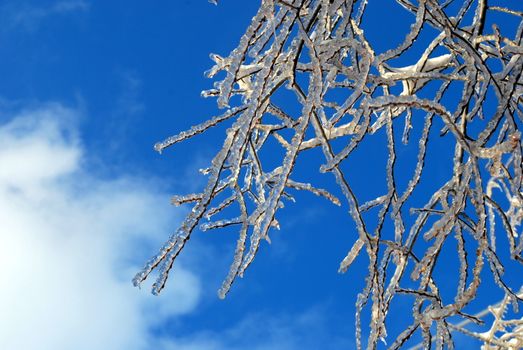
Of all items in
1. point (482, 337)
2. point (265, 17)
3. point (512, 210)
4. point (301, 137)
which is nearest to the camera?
point (301, 137)

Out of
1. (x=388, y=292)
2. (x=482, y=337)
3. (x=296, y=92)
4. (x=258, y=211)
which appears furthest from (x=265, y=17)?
(x=482, y=337)

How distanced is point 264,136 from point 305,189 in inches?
15.5

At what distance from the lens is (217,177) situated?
171cm

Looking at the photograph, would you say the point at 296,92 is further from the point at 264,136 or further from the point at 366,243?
the point at 264,136

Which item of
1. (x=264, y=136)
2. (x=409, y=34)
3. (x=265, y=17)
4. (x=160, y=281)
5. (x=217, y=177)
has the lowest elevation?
(x=160, y=281)

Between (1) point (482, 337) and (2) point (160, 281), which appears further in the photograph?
(1) point (482, 337)

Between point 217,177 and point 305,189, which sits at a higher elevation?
point 305,189

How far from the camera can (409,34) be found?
172cm

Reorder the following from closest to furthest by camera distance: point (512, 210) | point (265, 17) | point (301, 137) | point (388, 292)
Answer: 1. point (301, 137)
2. point (265, 17)
3. point (388, 292)
4. point (512, 210)

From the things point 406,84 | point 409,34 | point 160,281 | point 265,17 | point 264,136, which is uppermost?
point 406,84

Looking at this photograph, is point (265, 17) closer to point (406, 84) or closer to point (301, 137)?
point (301, 137)

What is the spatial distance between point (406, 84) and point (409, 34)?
1216mm

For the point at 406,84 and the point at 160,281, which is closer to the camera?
the point at 160,281

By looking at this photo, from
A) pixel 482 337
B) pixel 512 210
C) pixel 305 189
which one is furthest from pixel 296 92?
pixel 512 210
